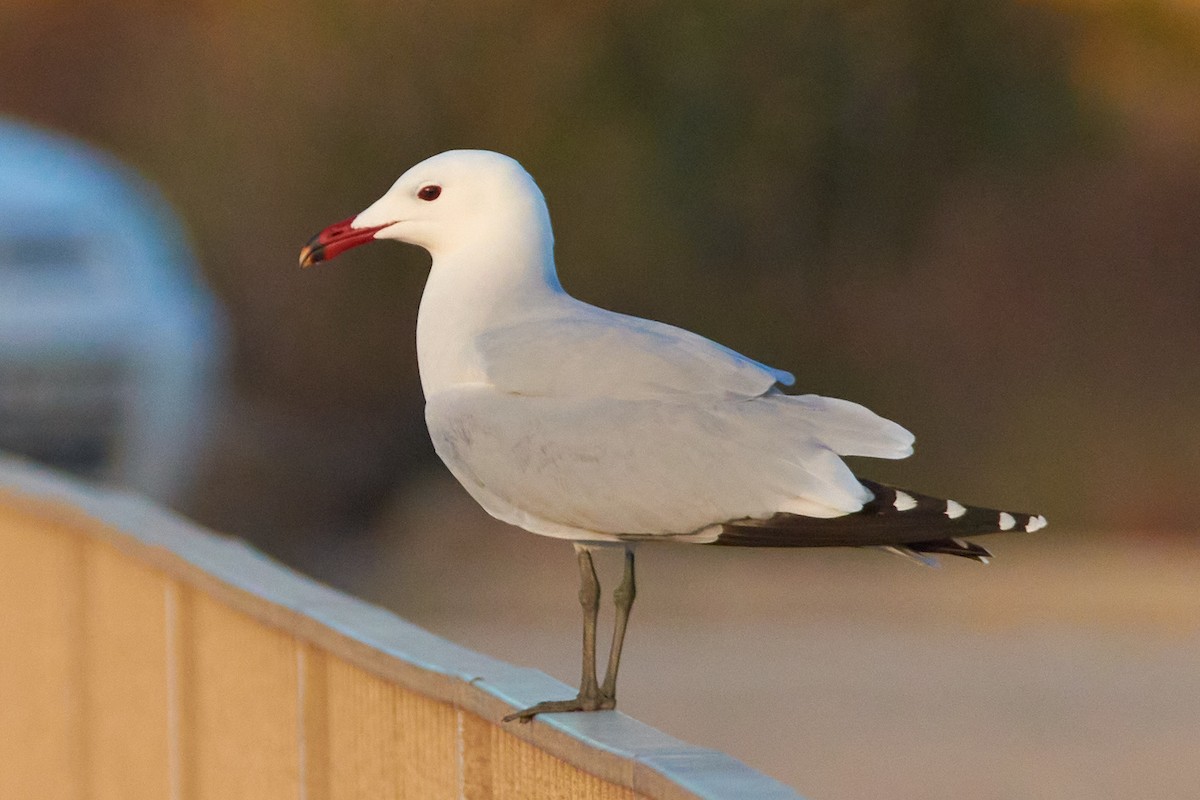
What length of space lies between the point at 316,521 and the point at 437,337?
9341 mm

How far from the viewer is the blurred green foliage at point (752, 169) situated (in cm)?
1417

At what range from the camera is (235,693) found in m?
4.46

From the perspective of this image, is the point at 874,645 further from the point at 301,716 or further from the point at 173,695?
the point at 301,716

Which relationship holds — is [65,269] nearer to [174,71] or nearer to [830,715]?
[174,71]

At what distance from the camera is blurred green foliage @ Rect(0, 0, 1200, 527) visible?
1417 centimetres

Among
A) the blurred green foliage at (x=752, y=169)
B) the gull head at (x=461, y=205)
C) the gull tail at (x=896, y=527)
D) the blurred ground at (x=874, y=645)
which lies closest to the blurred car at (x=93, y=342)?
the blurred ground at (x=874, y=645)

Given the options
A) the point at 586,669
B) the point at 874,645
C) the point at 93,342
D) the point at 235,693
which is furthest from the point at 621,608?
the point at 93,342

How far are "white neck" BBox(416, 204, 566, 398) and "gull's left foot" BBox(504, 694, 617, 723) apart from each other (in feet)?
1.82

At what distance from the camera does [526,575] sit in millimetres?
12352

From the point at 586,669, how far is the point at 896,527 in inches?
22.2

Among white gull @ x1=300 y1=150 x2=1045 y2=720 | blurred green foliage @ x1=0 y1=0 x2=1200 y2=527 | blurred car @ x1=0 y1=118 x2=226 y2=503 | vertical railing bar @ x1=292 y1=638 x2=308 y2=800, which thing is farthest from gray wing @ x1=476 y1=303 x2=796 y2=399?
blurred green foliage @ x1=0 y1=0 x2=1200 y2=527

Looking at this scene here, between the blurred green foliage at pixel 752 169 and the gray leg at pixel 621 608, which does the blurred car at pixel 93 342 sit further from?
the gray leg at pixel 621 608

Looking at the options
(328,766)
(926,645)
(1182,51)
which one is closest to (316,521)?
(926,645)

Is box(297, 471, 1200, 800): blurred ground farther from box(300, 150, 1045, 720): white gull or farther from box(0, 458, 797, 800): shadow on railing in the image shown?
box(300, 150, 1045, 720): white gull
